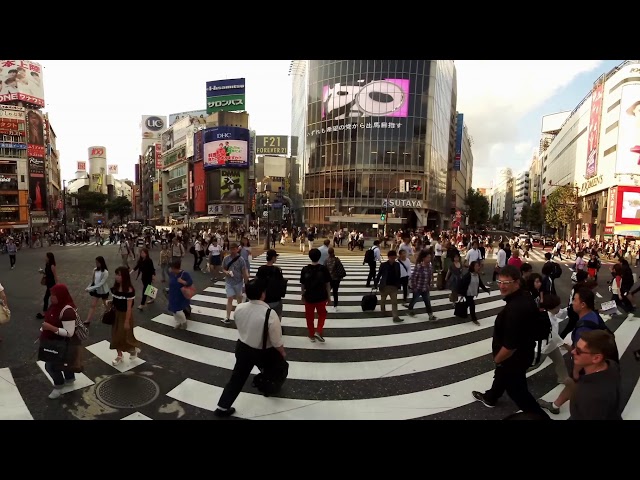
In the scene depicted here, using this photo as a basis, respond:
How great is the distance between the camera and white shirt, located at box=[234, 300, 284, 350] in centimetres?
375

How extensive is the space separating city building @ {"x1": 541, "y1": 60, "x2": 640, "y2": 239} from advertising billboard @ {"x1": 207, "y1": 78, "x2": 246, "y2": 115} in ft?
183

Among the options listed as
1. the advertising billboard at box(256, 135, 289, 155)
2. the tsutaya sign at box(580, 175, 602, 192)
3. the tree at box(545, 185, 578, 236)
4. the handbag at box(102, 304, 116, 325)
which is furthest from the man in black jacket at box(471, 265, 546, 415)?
the advertising billboard at box(256, 135, 289, 155)

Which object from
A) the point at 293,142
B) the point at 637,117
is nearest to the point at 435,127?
the point at 637,117

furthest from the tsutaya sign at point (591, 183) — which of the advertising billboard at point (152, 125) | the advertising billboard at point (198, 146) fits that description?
the advertising billboard at point (152, 125)

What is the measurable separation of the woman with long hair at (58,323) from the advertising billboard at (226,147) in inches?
2349

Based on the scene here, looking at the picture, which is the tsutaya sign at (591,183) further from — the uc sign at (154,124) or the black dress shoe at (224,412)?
the uc sign at (154,124)

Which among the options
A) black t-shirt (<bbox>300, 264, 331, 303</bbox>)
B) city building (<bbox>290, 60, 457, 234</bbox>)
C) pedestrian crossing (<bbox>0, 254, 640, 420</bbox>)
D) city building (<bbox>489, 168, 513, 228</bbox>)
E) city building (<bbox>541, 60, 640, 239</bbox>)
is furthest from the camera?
city building (<bbox>489, 168, 513, 228</bbox>)

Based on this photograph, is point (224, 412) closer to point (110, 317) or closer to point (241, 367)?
point (241, 367)

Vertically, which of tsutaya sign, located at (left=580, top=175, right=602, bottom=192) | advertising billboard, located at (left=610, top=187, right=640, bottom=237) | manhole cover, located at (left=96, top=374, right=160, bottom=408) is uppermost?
tsutaya sign, located at (left=580, top=175, right=602, bottom=192)

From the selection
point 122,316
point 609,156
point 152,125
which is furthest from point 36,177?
point 609,156

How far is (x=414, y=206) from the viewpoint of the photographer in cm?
4928

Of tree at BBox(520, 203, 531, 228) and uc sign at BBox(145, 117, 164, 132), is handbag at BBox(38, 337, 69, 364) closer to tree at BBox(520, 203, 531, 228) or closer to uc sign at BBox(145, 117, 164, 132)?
tree at BBox(520, 203, 531, 228)

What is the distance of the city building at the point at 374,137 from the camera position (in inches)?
1875
